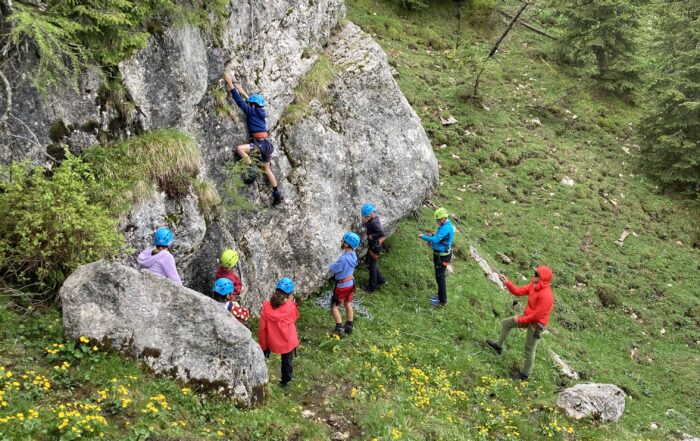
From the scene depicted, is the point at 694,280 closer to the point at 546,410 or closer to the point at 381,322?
the point at 546,410

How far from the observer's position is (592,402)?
42.5 feet

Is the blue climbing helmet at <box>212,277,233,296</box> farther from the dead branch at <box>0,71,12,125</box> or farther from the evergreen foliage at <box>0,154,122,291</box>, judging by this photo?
the dead branch at <box>0,71,12,125</box>

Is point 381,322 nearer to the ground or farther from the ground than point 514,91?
nearer to the ground

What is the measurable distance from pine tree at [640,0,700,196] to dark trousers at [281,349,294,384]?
2766 cm

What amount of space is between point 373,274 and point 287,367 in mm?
6127

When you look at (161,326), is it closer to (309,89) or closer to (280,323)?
(280,323)

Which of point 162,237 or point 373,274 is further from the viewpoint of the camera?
point 373,274

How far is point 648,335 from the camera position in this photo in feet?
65.8

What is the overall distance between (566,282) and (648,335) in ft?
11.7

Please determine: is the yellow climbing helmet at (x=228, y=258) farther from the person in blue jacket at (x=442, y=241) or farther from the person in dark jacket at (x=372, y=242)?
the person in blue jacket at (x=442, y=241)

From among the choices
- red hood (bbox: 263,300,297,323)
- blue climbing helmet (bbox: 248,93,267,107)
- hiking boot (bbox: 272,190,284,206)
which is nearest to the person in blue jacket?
hiking boot (bbox: 272,190,284,206)

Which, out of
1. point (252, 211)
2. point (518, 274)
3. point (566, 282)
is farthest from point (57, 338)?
point (566, 282)

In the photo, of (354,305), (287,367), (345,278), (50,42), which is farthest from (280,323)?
(50,42)

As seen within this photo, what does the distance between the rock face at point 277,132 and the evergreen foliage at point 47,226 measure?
0.72 m
